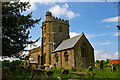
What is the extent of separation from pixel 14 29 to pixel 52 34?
20.8 meters

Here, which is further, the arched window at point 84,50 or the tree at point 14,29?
the arched window at point 84,50

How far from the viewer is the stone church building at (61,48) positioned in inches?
889

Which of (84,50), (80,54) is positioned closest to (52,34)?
(84,50)

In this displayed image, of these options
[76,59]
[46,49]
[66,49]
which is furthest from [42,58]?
[76,59]

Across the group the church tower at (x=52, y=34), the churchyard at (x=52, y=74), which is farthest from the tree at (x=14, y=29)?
the church tower at (x=52, y=34)

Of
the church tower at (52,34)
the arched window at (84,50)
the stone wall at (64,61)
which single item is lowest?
the stone wall at (64,61)

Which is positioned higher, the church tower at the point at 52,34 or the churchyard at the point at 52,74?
the church tower at the point at 52,34

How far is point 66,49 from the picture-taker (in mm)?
23875

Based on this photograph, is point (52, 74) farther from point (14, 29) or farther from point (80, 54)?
point (80, 54)

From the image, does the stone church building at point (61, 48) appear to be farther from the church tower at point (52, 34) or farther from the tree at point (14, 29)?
the tree at point (14, 29)

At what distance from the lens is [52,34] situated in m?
29.9

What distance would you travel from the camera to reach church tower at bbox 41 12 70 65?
29.0m

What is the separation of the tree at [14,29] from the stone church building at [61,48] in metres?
12.6

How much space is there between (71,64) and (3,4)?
1688cm
